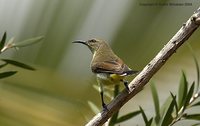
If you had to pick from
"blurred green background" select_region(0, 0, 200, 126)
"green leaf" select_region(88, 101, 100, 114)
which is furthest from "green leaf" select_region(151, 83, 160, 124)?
"green leaf" select_region(88, 101, 100, 114)

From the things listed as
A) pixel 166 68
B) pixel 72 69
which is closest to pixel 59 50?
pixel 72 69

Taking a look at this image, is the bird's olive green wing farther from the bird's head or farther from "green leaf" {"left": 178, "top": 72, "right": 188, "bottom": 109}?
the bird's head

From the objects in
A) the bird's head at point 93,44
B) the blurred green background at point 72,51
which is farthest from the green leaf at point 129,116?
the bird's head at point 93,44

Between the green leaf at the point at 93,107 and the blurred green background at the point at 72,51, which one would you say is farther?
the green leaf at the point at 93,107

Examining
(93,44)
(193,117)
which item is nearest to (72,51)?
(193,117)

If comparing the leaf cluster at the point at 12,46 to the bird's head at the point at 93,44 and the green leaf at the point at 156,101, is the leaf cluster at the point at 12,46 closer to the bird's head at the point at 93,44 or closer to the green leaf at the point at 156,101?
the green leaf at the point at 156,101

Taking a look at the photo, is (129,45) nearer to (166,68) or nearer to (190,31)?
(166,68)
